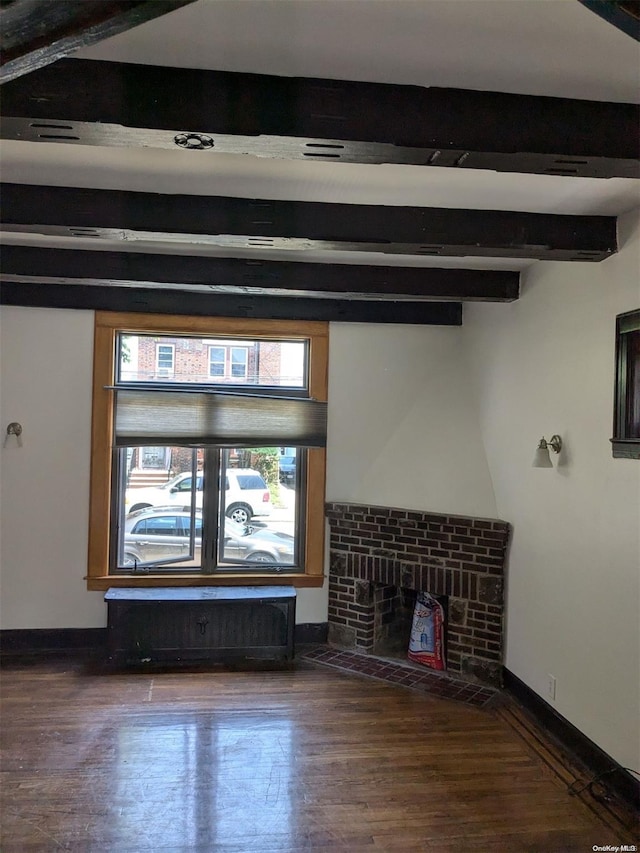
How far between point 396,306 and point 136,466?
2.27m

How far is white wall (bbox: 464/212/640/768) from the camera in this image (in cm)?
287

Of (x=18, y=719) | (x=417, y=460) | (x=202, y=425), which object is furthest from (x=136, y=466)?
(x=417, y=460)

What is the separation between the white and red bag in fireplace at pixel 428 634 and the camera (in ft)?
14.7

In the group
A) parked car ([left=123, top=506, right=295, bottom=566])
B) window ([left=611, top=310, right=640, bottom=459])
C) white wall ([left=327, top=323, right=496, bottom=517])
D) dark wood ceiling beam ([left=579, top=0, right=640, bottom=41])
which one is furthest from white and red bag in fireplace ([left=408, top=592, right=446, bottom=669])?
dark wood ceiling beam ([left=579, top=0, right=640, bottom=41])

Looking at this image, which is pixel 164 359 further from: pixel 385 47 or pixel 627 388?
pixel 385 47

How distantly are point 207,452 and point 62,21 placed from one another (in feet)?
12.3

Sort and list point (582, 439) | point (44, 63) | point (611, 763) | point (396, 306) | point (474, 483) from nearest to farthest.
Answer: point (44, 63)
point (611, 763)
point (582, 439)
point (474, 483)
point (396, 306)

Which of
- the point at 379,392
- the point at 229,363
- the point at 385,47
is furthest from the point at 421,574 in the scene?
the point at 385,47

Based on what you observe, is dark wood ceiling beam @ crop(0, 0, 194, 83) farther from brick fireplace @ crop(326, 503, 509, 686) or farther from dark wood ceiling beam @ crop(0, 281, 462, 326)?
brick fireplace @ crop(326, 503, 509, 686)

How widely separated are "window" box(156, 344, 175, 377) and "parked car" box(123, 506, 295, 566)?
1022mm

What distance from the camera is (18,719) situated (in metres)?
3.59

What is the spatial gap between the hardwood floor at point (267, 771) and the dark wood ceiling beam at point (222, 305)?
2.53m

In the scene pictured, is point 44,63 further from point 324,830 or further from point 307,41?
point 324,830

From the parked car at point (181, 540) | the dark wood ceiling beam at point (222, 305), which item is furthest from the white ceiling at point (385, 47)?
the parked car at point (181, 540)
